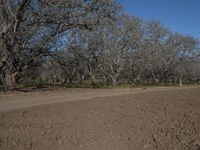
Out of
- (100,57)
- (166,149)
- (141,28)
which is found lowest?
(166,149)

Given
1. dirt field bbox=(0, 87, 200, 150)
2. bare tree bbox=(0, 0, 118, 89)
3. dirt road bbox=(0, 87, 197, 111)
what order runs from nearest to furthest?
1. dirt field bbox=(0, 87, 200, 150)
2. dirt road bbox=(0, 87, 197, 111)
3. bare tree bbox=(0, 0, 118, 89)

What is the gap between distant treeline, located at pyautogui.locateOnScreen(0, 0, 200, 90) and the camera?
76.5 ft

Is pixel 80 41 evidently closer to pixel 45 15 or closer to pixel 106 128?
pixel 45 15

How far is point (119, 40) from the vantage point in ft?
167

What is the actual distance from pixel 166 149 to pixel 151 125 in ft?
5.48

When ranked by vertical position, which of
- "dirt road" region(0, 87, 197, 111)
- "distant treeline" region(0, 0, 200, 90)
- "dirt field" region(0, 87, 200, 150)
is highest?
"distant treeline" region(0, 0, 200, 90)

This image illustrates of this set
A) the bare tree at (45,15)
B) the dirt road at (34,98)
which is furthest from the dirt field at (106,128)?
the bare tree at (45,15)

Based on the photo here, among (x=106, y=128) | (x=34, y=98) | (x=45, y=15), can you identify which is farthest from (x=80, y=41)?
(x=106, y=128)

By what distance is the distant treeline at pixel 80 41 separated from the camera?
A: 2333 centimetres

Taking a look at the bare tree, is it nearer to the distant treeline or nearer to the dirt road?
the distant treeline

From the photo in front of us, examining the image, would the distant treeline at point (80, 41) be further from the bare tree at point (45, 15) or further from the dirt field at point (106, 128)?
the dirt field at point (106, 128)

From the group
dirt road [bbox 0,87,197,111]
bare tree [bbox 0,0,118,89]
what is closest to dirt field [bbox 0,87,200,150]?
dirt road [bbox 0,87,197,111]

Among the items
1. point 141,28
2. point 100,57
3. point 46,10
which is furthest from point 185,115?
point 141,28

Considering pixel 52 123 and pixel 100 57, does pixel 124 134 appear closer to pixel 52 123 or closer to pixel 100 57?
pixel 52 123
